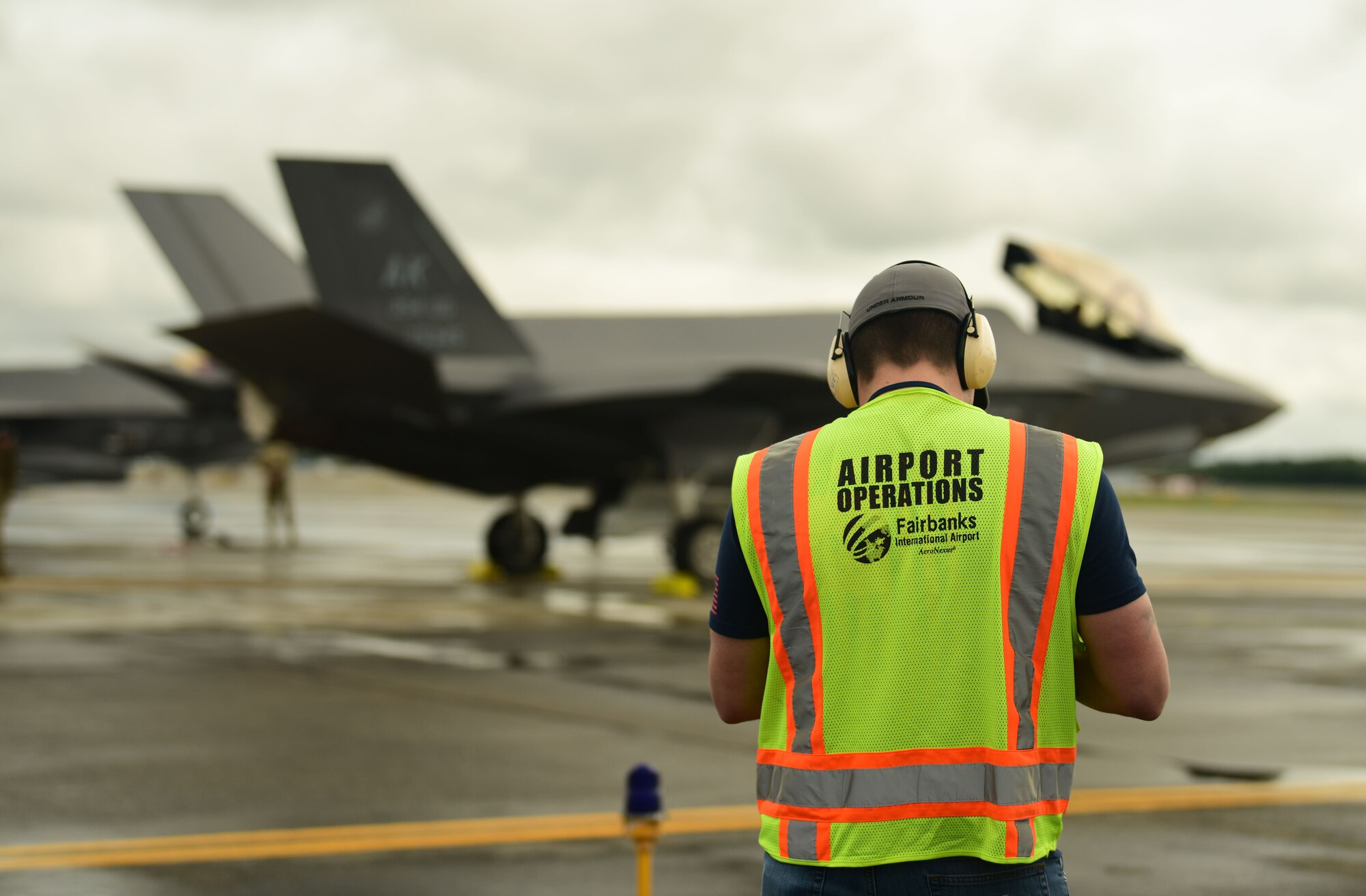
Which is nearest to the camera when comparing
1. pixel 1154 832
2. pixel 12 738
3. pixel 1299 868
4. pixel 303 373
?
pixel 1299 868

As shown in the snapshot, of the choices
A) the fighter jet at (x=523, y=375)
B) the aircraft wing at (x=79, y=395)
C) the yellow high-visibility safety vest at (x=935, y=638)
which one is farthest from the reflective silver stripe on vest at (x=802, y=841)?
the aircraft wing at (x=79, y=395)

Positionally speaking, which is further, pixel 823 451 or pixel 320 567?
pixel 320 567

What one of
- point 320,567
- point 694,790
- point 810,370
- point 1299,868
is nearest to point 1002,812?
point 1299,868

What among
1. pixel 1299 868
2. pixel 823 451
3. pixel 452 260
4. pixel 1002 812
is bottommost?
pixel 1299 868

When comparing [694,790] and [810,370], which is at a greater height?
[810,370]

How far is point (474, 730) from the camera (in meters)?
8.05

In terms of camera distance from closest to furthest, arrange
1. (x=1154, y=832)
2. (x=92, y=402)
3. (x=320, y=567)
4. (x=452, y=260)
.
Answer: (x=1154, y=832) < (x=452, y=260) < (x=320, y=567) < (x=92, y=402)

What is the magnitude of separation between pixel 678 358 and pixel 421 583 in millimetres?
4558

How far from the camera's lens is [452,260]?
17.4 metres

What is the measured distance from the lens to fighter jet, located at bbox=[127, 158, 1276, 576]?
1648 cm

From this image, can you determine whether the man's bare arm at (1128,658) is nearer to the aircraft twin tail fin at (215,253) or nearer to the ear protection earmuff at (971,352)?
the ear protection earmuff at (971,352)

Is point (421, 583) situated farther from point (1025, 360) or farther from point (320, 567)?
point (1025, 360)

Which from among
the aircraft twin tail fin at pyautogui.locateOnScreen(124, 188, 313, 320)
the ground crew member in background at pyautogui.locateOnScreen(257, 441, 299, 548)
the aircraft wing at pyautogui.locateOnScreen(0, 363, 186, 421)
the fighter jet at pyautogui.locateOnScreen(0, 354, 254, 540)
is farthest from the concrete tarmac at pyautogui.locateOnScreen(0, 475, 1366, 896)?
the aircraft wing at pyautogui.locateOnScreen(0, 363, 186, 421)

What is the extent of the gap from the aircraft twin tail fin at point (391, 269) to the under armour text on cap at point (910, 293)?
15.0 meters
